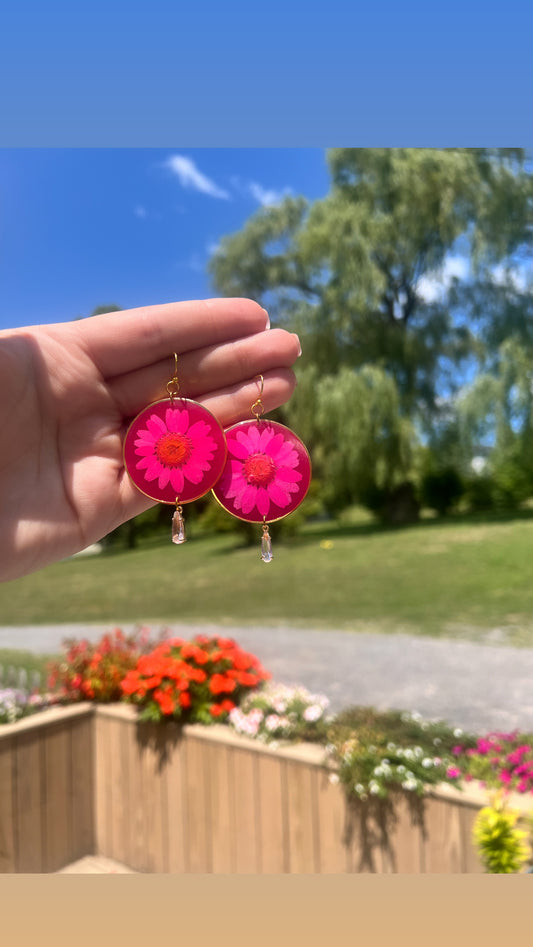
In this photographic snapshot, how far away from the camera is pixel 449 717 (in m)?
3.82

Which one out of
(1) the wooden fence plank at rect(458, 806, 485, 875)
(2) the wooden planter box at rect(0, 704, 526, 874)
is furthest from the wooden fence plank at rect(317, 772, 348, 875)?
(1) the wooden fence plank at rect(458, 806, 485, 875)

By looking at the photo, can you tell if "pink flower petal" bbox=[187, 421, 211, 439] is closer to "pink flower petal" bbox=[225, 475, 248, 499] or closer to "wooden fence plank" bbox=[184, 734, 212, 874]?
"pink flower petal" bbox=[225, 475, 248, 499]

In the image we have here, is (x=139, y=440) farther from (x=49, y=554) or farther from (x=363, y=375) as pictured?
(x=363, y=375)

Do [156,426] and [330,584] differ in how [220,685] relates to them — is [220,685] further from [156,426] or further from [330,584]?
[330,584]

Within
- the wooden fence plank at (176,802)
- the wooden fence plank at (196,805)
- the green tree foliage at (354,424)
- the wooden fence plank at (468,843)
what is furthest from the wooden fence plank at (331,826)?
the green tree foliage at (354,424)

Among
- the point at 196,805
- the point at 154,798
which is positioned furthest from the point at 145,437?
the point at 154,798

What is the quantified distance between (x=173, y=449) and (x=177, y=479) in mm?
40

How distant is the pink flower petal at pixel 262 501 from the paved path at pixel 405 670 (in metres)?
3.23

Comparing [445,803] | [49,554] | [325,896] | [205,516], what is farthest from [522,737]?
[205,516]

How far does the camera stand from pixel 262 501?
89 cm

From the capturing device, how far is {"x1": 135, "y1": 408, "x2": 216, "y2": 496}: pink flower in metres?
0.84

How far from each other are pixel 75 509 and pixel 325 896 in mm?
1623

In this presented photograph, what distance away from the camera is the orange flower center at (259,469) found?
89cm

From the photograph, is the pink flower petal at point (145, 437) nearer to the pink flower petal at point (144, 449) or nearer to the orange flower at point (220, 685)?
the pink flower petal at point (144, 449)
